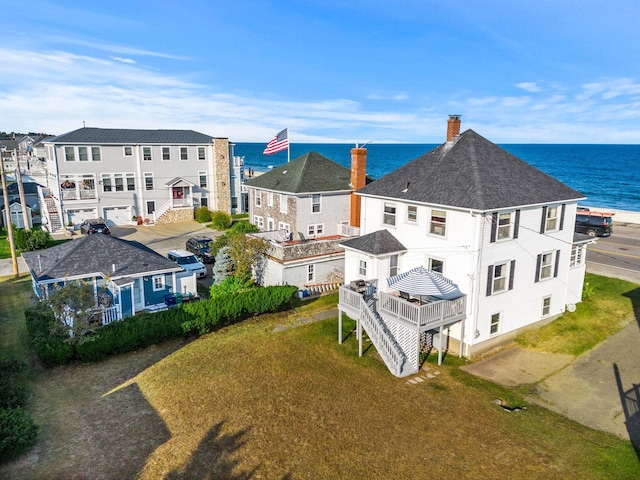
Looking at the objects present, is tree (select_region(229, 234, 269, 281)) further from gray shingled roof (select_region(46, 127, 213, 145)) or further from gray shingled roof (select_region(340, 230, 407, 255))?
gray shingled roof (select_region(46, 127, 213, 145))

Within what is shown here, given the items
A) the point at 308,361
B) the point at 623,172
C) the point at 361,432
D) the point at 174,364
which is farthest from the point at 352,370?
the point at 623,172

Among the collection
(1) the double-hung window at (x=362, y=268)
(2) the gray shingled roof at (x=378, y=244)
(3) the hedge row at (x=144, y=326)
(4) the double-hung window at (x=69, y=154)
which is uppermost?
(4) the double-hung window at (x=69, y=154)

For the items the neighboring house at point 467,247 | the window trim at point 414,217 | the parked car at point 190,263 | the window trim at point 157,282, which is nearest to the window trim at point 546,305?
the neighboring house at point 467,247

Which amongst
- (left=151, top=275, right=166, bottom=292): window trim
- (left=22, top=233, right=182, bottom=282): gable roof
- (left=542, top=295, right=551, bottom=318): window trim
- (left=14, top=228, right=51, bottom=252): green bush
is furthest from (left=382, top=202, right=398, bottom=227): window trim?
(left=14, top=228, right=51, bottom=252): green bush

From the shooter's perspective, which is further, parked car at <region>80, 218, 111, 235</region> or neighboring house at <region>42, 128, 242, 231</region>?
neighboring house at <region>42, 128, 242, 231</region>

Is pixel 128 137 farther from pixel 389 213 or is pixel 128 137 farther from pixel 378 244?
pixel 378 244

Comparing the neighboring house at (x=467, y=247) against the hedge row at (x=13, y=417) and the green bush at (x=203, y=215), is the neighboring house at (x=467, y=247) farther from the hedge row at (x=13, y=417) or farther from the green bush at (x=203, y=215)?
the green bush at (x=203, y=215)

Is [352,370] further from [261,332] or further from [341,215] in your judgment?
[341,215]
